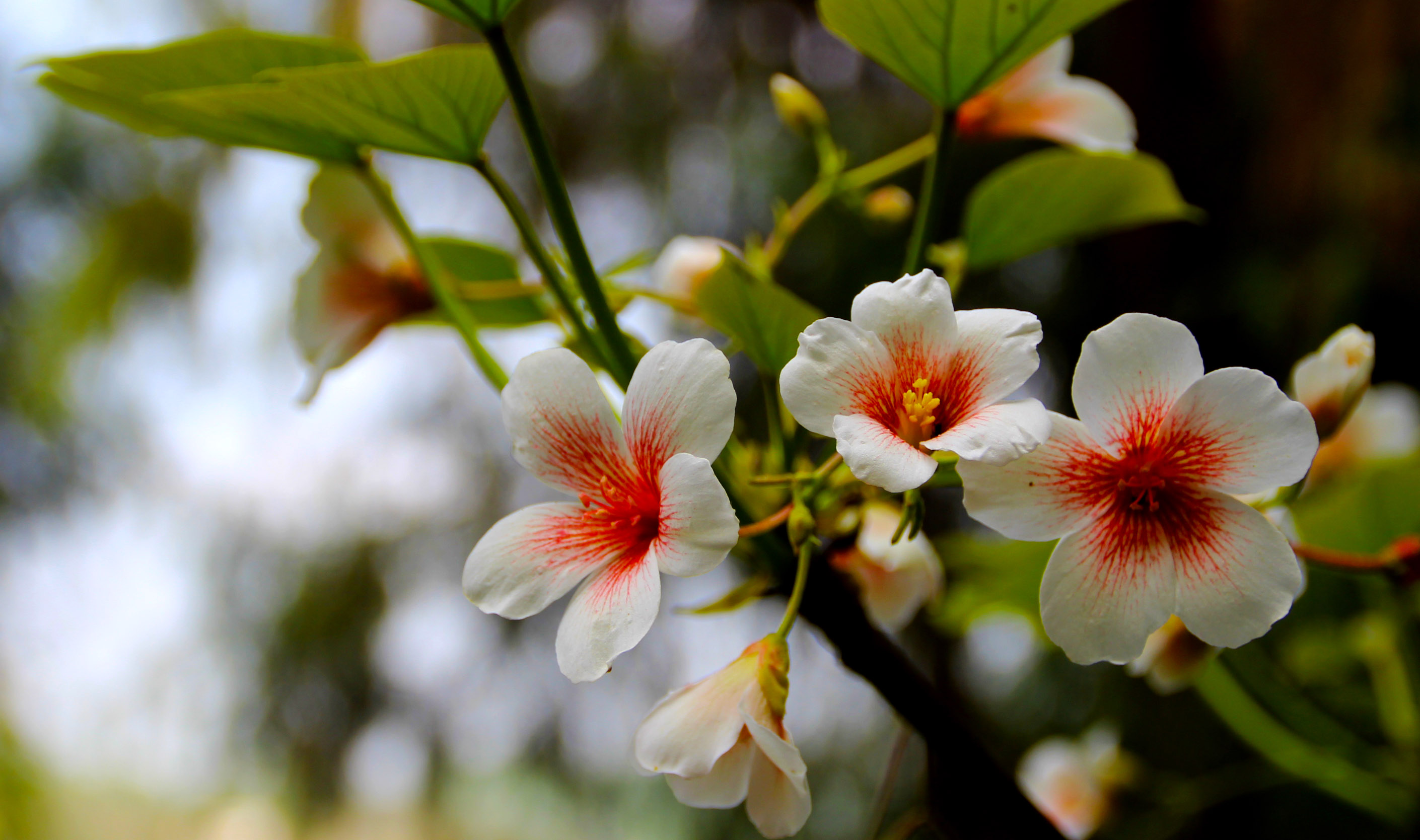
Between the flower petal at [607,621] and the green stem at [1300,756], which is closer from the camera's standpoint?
the flower petal at [607,621]

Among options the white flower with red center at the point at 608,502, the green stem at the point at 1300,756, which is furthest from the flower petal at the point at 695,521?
the green stem at the point at 1300,756

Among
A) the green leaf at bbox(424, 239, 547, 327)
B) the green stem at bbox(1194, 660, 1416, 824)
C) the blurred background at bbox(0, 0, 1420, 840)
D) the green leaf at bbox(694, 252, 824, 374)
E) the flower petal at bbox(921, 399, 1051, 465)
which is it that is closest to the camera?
the flower petal at bbox(921, 399, 1051, 465)

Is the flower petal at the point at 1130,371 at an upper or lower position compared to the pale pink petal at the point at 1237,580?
upper

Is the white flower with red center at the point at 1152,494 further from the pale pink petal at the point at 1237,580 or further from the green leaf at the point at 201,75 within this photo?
the green leaf at the point at 201,75

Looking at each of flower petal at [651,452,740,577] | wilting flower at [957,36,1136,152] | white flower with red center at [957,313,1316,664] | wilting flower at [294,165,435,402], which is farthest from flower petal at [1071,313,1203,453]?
wilting flower at [294,165,435,402]

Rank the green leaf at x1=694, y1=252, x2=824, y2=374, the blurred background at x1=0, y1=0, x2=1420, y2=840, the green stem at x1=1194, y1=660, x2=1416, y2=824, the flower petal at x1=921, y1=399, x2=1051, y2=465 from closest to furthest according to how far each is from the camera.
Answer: the flower petal at x1=921, y1=399, x2=1051, y2=465 → the green leaf at x1=694, y1=252, x2=824, y2=374 → the green stem at x1=1194, y1=660, x2=1416, y2=824 → the blurred background at x1=0, y1=0, x2=1420, y2=840

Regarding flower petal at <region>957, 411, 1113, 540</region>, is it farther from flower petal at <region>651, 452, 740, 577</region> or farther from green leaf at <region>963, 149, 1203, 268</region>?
green leaf at <region>963, 149, 1203, 268</region>
